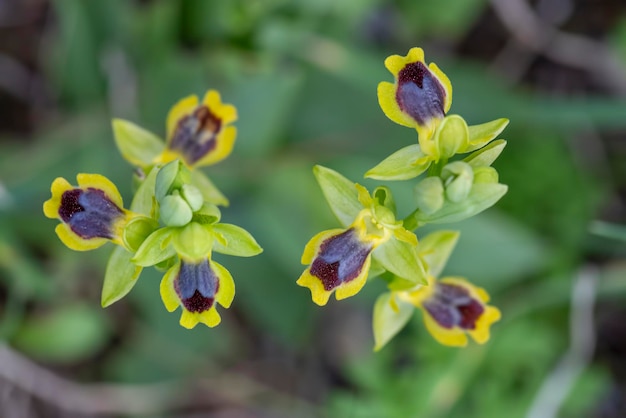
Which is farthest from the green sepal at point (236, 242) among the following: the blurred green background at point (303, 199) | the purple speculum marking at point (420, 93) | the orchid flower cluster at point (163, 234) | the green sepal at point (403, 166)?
the blurred green background at point (303, 199)

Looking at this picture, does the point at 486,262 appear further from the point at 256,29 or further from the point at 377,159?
the point at 256,29

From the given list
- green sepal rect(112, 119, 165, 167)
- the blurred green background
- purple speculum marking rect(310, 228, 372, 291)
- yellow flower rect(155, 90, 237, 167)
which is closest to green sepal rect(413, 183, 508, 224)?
purple speculum marking rect(310, 228, 372, 291)

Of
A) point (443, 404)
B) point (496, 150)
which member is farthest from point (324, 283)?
point (443, 404)

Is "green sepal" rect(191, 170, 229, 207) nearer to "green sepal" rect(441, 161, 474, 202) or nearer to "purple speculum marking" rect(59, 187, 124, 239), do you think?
"purple speculum marking" rect(59, 187, 124, 239)

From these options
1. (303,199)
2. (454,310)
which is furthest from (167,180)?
(303,199)

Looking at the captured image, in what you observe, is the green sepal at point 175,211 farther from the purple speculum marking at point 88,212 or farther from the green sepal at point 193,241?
the purple speculum marking at point 88,212

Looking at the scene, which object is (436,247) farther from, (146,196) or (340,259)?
(146,196)
